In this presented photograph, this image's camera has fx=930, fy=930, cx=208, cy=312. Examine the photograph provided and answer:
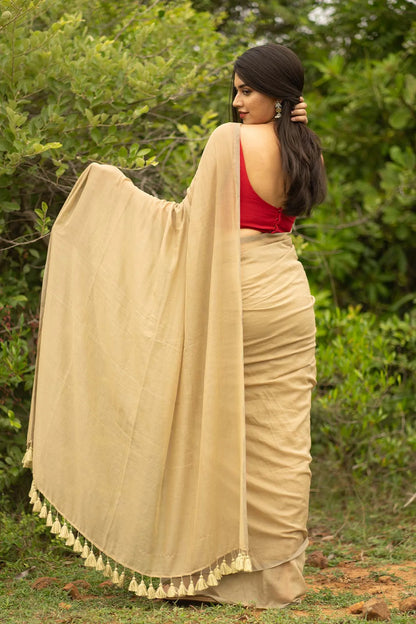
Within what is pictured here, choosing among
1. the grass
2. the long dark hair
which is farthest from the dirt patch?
the long dark hair

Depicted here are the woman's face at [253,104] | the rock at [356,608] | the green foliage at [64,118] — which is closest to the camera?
the rock at [356,608]

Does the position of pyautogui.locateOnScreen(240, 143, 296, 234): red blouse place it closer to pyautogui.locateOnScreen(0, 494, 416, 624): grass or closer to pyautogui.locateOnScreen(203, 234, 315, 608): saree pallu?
pyautogui.locateOnScreen(203, 234, 315, 608): saree pallu

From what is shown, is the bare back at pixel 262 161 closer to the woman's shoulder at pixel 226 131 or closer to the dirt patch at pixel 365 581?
the woman's shoulder at pixel 226 131

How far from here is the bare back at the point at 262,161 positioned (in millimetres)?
3516

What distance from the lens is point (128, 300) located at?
3609 millimetres

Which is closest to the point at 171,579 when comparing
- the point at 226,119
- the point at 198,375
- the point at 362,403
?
the point at 198,375

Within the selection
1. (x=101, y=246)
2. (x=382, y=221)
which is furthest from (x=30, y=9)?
(x=382, y=221)

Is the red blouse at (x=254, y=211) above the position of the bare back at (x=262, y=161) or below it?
below

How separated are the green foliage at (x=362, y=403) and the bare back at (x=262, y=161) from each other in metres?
2.07

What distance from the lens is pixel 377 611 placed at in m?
3.32

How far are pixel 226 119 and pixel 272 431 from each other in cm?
264

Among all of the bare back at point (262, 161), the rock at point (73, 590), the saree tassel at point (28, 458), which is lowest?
the rock at point (73, 590)

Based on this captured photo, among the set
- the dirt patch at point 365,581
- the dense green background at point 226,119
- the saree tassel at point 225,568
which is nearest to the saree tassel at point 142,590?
the saree tassel at point 225,568

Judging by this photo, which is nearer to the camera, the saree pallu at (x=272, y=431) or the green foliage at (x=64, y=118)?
the saree pallu at (x=272, y=431)
